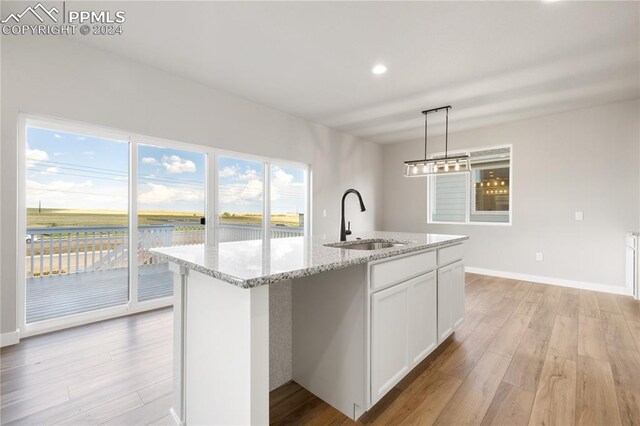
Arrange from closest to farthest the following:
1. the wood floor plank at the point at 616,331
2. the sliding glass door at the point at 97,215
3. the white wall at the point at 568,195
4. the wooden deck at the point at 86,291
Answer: the wood floor plank at the point at 616,331 < the sliding glass door at the point at 97,215 < the wooden deck at the point at 86,291 < the white wall at the point at 568,195

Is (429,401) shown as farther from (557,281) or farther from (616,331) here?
(557,281)

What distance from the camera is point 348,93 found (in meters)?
3.81

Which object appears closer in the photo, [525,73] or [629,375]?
[629,375]

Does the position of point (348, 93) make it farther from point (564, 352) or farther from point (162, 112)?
point (564, 352)


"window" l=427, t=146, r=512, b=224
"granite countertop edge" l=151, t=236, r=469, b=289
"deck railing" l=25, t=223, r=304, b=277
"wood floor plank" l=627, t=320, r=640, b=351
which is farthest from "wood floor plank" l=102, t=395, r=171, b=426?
"window" l=427, t=146, r=512, b=224

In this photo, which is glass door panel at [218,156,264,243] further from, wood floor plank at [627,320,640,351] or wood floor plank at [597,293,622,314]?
wood floor plank at [597,293,622,314]

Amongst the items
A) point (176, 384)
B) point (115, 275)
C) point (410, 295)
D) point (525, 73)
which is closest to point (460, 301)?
point (410, 295)

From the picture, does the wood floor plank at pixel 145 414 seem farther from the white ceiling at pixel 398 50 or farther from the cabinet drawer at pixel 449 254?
the white ceiling at pixel 398 50

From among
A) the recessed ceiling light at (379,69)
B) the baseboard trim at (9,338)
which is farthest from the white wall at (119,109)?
the recessed ceiling light at (379,69)

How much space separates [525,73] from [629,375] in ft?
9.48

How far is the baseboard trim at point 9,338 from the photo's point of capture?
7.85 ft

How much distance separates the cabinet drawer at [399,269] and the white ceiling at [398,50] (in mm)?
1864

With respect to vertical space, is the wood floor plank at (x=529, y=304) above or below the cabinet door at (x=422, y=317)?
below

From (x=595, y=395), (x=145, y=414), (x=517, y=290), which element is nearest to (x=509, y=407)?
(x=595, y=395)
